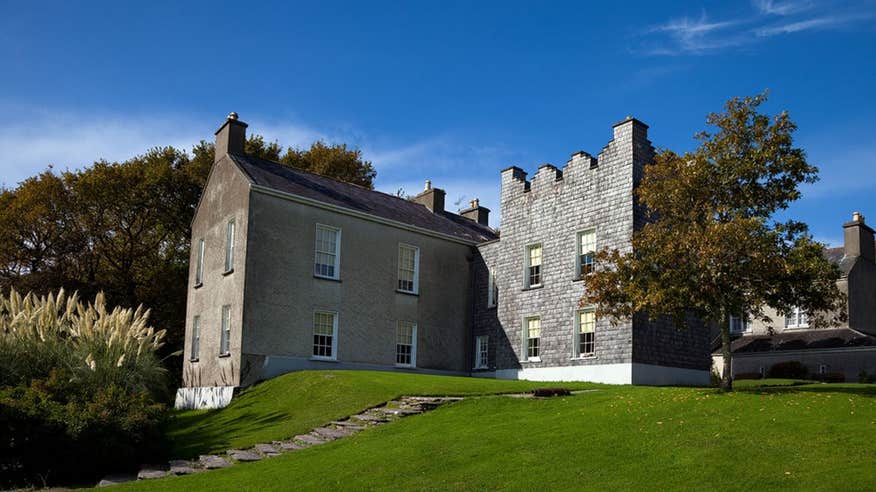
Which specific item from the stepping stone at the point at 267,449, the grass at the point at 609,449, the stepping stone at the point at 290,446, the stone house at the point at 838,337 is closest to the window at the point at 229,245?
the stepping stone at the point at 267,449

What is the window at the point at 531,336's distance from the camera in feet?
94.8

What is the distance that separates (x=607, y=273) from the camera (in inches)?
742

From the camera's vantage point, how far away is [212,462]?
16.3 metres

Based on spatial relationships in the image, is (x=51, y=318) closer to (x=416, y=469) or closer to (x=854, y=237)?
(x=416, y=469)

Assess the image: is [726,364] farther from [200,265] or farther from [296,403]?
[200,265]

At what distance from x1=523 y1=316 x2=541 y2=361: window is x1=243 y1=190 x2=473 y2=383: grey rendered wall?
4.22 m

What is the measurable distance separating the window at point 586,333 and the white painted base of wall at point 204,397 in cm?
1206

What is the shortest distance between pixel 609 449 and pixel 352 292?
17.5 meters

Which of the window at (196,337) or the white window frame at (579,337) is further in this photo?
the window at (196,337)

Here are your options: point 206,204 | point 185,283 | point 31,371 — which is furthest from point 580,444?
point 185,283

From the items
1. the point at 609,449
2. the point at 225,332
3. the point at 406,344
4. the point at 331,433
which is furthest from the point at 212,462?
the point at 406,344

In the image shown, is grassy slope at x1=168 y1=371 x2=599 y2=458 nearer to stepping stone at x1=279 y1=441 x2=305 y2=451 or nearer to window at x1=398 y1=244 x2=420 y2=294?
stepping stone at x1=279 y1=441 x2=305 y2=451

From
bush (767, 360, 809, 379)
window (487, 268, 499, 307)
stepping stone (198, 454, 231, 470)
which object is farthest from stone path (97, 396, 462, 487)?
bush (767, 360, 809, 379)

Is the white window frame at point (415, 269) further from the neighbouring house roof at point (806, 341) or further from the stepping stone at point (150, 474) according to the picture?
the neighbouring house roof at point (806, 341)
